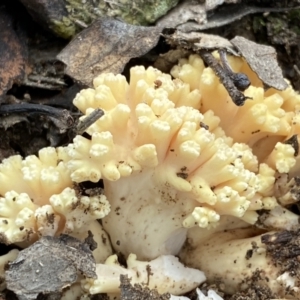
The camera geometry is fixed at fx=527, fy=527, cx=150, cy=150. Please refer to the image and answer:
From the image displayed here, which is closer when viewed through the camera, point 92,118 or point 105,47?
point 92,118

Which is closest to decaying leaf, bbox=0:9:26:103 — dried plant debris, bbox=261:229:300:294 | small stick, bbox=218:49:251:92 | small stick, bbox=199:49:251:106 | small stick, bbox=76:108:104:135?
small stick, bbox=76:108:104:135

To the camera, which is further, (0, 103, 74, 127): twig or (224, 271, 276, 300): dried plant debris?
(0, 103, 74, 127): twig

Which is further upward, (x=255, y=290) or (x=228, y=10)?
(x=228, y=10)

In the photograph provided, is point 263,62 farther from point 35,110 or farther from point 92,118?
point 35,110

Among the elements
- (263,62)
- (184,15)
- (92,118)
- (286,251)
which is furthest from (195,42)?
(286,251)

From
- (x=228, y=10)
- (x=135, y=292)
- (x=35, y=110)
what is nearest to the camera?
(x=135, y=292)

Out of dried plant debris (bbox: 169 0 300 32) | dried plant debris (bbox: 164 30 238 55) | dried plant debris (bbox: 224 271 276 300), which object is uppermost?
dried plant debris (bbox: 169 0 300 32)

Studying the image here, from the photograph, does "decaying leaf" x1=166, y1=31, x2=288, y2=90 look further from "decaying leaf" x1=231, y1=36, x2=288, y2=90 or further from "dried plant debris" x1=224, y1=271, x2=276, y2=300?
"dried plant debris" x1=224, y1=271, x2=276, y2=300

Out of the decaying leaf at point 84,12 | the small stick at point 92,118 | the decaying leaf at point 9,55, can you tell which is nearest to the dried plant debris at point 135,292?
the small stick at point 92,118
